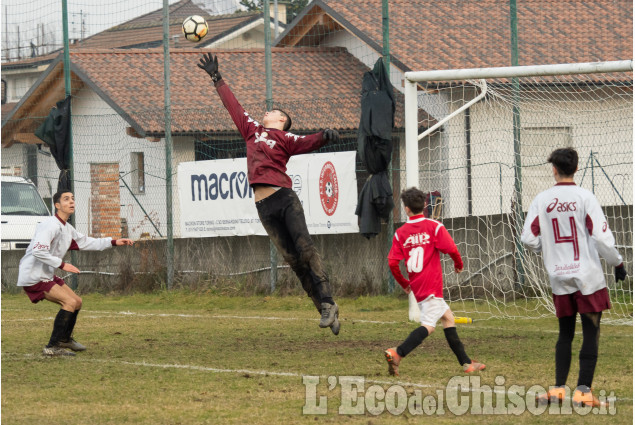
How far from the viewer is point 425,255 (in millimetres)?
8680

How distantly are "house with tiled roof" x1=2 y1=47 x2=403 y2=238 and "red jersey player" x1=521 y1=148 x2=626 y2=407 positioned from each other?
11.4 metres

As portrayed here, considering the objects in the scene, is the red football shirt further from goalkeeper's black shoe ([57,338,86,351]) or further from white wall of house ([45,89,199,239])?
white wall of house ([45,89,199,239])

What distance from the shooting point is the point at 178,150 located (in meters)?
20.9

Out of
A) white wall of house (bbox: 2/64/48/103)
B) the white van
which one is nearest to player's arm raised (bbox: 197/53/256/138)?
the white van

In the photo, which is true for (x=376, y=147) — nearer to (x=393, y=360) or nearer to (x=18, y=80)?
(x=393, y=360)

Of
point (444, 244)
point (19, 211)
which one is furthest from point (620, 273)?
point (19, 211)

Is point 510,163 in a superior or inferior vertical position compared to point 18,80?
inferior

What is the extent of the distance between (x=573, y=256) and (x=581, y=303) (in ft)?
1.04

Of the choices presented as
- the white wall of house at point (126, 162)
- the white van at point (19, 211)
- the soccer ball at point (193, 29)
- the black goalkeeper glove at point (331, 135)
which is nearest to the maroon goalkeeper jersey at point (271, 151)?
the black goalkeeper glove at point (331, 135)

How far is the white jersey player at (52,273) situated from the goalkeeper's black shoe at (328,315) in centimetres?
248

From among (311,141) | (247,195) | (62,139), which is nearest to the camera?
(311,141)

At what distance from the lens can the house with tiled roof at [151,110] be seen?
68.2ft

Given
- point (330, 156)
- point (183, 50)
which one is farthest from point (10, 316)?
point (183, 50)

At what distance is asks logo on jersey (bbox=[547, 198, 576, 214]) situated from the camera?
7.19 meters
